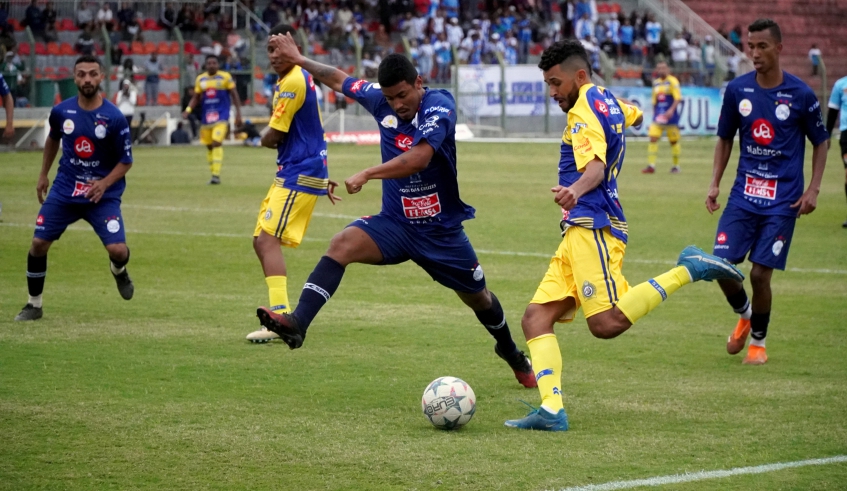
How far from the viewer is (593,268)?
631 cm

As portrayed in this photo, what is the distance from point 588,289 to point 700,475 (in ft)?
4.44

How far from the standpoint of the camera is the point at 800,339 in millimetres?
9195

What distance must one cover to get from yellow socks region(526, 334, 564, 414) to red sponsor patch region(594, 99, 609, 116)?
130 centimetres

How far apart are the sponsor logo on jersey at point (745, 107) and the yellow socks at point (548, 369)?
286cm

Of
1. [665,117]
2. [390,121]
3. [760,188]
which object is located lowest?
[665,117]

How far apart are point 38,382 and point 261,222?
105 inches

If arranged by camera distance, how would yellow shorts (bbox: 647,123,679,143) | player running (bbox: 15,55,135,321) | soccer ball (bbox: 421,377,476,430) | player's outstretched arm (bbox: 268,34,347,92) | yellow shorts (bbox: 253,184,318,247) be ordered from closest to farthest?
soccer ball (bbox: 421,377,476,430)
player's outstretched arm (bbox: 268,34,347,92)
yellow shorts (bbox: 253,184,318,247)
player running (bbox: 15,55,135,321)
yellow shorts (bbox: 647,123,679,143)

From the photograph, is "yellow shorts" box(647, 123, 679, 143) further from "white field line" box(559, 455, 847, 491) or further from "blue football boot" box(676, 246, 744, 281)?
"white field line" box(559, 455, 847, 491)

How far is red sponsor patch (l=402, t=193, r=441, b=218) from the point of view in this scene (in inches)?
282

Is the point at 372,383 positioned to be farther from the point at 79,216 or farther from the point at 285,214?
the point at 79,216

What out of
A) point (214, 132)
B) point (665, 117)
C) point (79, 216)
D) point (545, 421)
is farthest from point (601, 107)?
point (665, 117)

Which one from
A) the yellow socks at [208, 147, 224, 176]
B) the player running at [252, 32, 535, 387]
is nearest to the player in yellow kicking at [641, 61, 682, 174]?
the yellow socks at [208, 147, 224, 176]

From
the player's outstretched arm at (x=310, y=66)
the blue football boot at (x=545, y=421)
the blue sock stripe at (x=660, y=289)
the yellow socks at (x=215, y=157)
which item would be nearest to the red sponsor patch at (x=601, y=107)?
the blue sock stripe at (x=660, y=289)

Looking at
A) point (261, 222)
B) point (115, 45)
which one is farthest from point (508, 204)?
point (115, 45)
